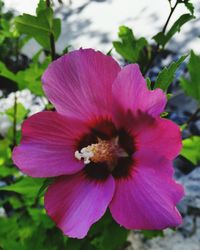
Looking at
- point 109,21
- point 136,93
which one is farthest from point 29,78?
point 109,21

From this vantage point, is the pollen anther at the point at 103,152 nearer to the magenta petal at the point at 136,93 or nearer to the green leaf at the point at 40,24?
the magenta petal at the point at 136,93

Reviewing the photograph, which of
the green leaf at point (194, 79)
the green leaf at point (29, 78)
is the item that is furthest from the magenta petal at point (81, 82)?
the green leaf at point (29, 78)

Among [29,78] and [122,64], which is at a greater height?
[29,78]

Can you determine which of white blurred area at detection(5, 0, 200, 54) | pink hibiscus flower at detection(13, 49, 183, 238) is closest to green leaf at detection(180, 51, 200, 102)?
pink hibiscus flower at detection(13, 49, 183, 238)

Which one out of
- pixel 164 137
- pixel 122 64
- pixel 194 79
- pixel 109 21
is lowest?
pixel 122 64

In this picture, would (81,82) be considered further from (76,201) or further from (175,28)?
(175,28)

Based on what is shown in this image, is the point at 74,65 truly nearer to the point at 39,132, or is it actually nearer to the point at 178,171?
the point at 39,132

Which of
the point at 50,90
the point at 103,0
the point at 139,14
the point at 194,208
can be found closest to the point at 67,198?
the point at 50,90
